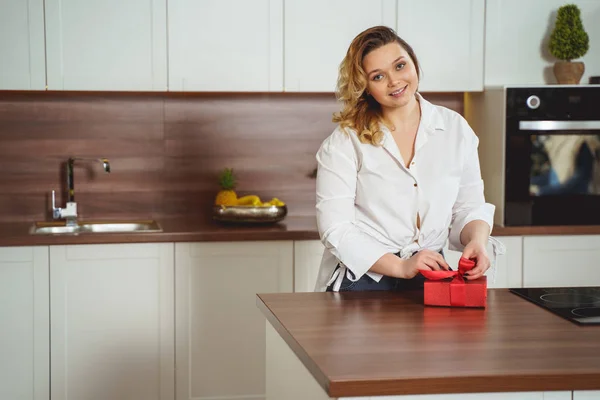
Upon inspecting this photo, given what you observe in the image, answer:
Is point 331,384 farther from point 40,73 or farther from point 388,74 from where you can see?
point 40,73

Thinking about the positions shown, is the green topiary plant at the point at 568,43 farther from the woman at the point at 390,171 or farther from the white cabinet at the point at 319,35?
the woman at the point at 390,171

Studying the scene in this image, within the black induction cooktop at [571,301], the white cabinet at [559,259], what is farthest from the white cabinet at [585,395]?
the white cabinet at [559,259]

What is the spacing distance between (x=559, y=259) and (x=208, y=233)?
1.48 m

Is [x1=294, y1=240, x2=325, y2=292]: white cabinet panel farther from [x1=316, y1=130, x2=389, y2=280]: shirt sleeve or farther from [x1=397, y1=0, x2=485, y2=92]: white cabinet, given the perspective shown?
[x1=316, y1=130, x2=389, y2=280]: shirt sleeve

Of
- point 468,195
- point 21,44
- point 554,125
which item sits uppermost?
point 21,44

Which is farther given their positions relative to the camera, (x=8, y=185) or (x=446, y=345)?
(x=8, y=185)

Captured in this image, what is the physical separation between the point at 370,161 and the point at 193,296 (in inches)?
52.2

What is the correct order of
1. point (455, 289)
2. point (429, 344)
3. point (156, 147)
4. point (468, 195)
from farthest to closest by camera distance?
point (156, 147) < point (468, 195) < point (455, 289) < point (429, 344)

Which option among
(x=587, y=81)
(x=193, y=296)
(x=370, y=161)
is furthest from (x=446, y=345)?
(x=587, y=81)

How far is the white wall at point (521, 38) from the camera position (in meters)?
3.86

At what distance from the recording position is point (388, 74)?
2484 millimetres

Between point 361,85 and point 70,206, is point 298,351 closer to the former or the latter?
point 361,85

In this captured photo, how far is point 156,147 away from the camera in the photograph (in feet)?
13.5

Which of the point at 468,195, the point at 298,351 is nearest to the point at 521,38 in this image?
the point at 468,195
